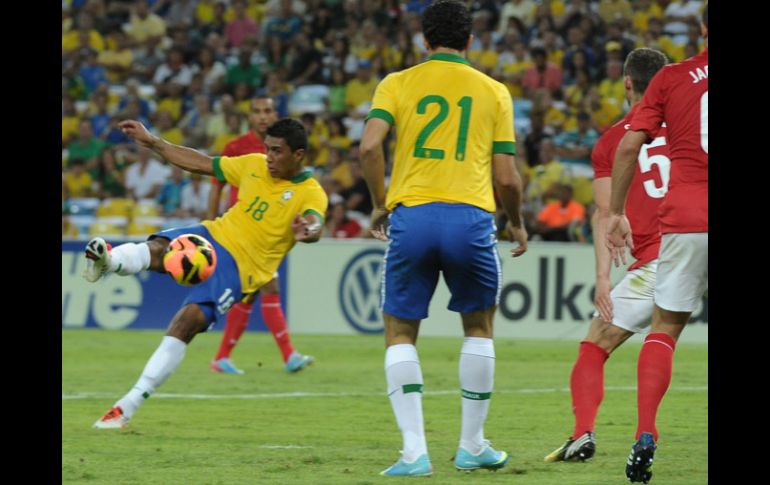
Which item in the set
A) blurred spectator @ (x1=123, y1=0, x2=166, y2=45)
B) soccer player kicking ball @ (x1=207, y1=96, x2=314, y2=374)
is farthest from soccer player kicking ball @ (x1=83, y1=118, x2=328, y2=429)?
blurred spectator @ (x1=123, y1=0, x2=166, y2=45)

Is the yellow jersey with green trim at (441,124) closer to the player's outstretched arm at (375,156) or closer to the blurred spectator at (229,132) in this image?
the player's outstretched arm at (375,156)

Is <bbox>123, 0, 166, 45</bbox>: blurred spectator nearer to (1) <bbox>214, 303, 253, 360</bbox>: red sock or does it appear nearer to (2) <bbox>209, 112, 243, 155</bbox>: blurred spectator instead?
(2) <bbox>209, 112, 243, 155</bbox>: blurred spectator

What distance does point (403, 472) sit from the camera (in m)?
6.66

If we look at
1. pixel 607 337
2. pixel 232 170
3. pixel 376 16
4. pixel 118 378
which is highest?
pixel 376 16

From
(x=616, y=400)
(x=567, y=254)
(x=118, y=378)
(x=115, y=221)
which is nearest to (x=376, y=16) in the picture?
(x=115, y=221)

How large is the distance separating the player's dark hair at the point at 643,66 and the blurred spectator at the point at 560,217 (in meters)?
10.6

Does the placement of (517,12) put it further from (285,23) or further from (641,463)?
(641,463)

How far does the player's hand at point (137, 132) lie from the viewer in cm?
848

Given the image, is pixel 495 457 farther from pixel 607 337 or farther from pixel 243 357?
pixel 243 357

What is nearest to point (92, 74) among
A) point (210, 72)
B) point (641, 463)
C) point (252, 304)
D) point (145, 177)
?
point (210, 72)

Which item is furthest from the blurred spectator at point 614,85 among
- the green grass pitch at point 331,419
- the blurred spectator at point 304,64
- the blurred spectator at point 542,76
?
the green grass pitch at point 331,419

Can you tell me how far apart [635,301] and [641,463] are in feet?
5.20

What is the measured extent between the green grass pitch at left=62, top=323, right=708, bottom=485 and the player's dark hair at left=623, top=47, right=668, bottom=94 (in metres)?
2.11
